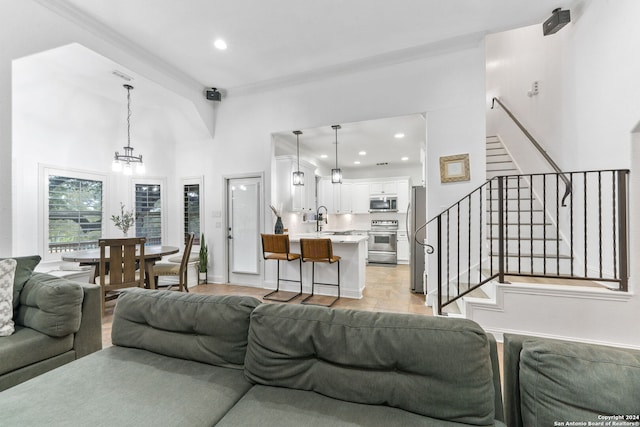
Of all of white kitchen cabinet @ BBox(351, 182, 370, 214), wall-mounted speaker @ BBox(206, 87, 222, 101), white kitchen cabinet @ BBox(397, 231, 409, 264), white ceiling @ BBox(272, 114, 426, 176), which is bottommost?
white kitchen cabinet @ BBox(397, 231, 409, 264)

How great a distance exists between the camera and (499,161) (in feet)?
16.4

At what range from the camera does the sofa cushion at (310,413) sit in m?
1.00

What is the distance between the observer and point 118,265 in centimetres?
335

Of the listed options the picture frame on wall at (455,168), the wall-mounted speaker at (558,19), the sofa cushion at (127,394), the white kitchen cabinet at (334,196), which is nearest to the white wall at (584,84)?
the wall-mounted speaker at (558,19)

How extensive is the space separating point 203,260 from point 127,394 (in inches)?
164

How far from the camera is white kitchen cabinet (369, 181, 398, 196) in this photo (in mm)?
7602

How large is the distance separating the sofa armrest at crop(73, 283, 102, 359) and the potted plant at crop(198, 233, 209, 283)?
2.94 metres

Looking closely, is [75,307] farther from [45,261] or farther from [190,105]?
[190,105]

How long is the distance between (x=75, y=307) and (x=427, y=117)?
4.30m

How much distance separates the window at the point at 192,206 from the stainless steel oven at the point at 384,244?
173 inches

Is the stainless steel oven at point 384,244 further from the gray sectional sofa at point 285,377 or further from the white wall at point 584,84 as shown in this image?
the gray sectional sofa at point 285,377

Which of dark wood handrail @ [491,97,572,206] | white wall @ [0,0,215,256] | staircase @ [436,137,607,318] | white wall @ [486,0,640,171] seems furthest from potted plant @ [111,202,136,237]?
white wall @ [486,0,640,171]

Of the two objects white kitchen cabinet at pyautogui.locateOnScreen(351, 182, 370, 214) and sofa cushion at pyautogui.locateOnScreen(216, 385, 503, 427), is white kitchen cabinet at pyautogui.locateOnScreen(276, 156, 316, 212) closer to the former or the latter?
white kitchen cabinet at pyautogui.locateOnScreen(351, 182, 370, 214)

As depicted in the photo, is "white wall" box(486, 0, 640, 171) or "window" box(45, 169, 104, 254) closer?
"white wall" box(486, 0, 640, 171)
